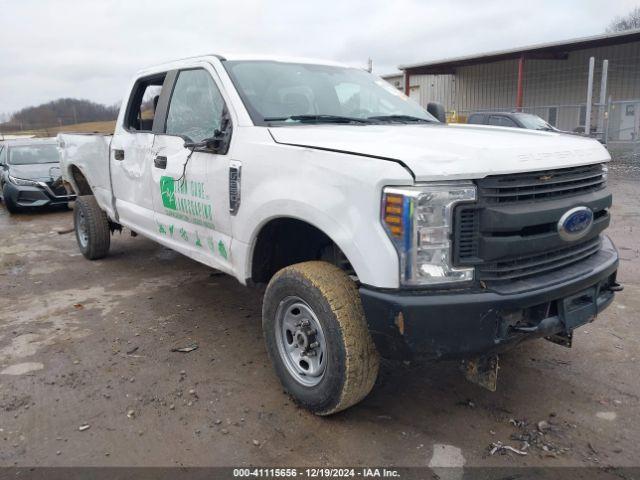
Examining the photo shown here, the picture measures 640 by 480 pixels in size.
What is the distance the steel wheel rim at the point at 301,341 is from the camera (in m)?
3.03

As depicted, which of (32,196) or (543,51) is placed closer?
(32,196)

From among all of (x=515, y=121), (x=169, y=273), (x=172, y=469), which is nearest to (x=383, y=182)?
(x=172, y=469)

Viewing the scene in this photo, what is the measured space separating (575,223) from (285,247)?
1731 mm

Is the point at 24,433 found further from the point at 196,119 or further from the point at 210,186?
the point at 196,119

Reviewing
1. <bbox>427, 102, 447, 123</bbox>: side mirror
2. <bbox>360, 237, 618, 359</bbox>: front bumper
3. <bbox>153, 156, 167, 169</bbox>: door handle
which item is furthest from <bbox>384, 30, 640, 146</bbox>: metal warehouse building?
<bbox>360, 237, 618, 359</bbox>: front bumper

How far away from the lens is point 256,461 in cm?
273

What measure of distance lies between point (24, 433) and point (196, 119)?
2.36 metres

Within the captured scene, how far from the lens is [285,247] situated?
3.62 metres

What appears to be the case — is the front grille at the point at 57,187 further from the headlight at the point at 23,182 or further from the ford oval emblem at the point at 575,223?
the ford oval emblem at the point at 575,223

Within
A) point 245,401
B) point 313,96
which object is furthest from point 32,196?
point 245,401

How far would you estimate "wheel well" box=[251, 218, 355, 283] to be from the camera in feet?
11.1

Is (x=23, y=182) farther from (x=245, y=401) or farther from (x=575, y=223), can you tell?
(x=575, y=223)

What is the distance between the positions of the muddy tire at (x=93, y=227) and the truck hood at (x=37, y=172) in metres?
5.34

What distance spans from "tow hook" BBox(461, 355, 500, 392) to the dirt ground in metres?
0.30
